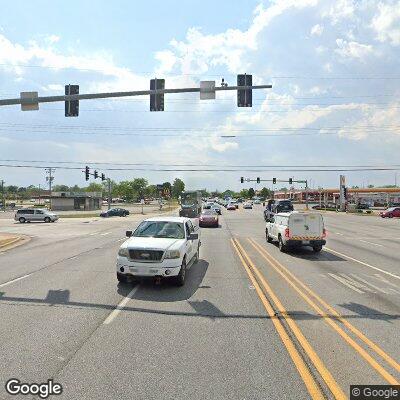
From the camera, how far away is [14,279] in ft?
38.2

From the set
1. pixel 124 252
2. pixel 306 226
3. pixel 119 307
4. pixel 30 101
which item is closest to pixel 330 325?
pixel 119 307

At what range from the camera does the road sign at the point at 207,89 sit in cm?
1582

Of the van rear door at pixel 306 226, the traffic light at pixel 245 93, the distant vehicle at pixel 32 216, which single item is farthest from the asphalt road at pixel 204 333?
the distant vehicle at pixel 32 216

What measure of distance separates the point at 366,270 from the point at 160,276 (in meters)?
7.15

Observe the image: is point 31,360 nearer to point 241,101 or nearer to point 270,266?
point 270,266

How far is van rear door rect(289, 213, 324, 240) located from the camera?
695 inches

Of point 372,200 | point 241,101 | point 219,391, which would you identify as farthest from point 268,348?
point 372,200

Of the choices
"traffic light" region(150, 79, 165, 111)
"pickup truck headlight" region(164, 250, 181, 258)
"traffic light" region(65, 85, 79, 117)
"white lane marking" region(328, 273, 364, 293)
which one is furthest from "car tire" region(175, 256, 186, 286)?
"traffic light" region(65, 85, 79, 117)

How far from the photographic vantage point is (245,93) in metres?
16.2

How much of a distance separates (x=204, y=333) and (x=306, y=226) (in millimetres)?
11893

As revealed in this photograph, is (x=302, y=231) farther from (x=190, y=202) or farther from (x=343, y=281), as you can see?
(x=190, y=202)

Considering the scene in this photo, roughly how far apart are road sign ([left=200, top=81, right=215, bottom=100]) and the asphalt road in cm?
674

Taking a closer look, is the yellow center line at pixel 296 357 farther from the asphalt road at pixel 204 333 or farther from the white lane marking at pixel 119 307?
the white lane marking at pixel 119 307

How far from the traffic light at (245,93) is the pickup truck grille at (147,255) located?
8.13 meters
